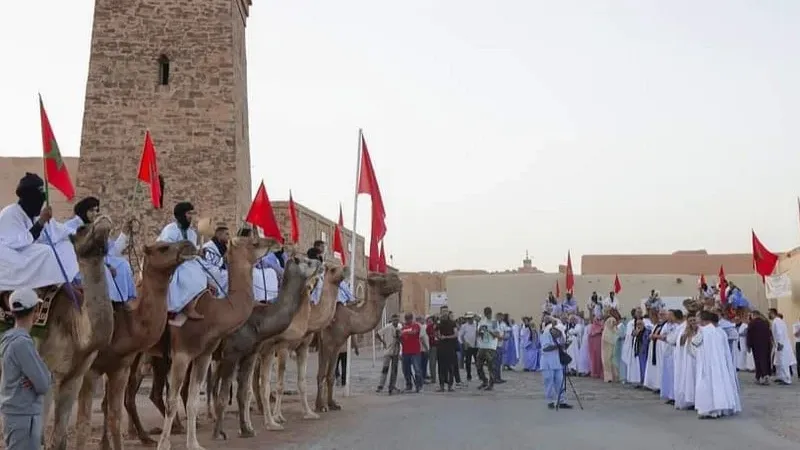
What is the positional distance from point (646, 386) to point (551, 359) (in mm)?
5124

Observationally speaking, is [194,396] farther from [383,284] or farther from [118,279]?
[383,284]

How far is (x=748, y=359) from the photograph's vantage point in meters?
26.4

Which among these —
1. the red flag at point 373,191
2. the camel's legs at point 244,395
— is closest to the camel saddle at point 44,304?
the camel's legs at point 244,395

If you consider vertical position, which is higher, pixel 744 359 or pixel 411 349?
pixel 411 349

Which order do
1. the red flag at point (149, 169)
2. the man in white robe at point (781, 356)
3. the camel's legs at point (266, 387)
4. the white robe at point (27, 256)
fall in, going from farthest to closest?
the man in white robe at point (781, 356), the red flag at point (149, 169), the camel's legs at point (266, 387), the white robe at point (27, 256)

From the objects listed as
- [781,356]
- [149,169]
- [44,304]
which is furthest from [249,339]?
[781,356]

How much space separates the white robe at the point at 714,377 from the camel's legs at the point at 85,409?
9.50 metres

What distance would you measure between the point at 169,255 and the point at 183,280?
3.93 feet

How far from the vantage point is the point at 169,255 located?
9211 mm

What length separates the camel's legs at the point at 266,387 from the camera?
12352 mm

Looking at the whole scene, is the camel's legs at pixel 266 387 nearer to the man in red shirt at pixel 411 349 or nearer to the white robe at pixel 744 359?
the man in red shirt at pixel 411 349

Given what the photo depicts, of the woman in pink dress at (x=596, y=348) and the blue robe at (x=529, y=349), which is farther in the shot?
the blue robe at (x=529, y=349)

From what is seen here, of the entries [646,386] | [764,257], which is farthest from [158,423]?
[764,257]

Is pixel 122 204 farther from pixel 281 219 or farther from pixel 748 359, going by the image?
pixel 748 359
